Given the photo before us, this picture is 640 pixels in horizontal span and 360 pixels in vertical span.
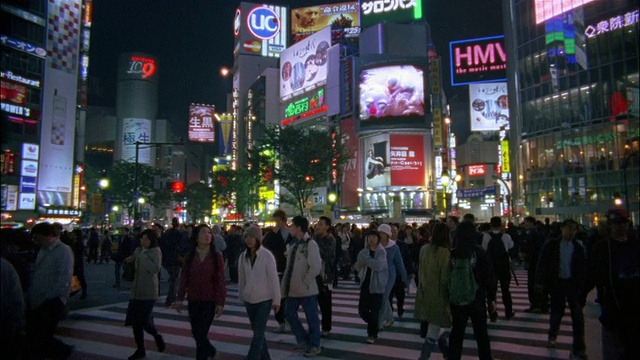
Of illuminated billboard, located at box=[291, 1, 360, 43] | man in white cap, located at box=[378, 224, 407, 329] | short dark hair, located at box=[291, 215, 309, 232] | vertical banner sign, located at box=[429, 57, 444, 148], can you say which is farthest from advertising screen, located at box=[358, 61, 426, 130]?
short dark hair, located at box=[291, 215, 309, 232]

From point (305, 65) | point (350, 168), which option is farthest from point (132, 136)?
point (350, 168)

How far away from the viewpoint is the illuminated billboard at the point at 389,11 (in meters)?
55.7

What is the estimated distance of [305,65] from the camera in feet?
207

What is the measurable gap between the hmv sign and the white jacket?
223 feet

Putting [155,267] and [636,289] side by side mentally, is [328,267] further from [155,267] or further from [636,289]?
[636,289]

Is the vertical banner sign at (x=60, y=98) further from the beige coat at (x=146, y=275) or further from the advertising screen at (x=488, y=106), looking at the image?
the advertising screen at (x=488, y=106)

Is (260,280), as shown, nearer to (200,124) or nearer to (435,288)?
(435,288)

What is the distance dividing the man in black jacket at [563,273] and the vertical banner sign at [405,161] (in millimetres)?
42450

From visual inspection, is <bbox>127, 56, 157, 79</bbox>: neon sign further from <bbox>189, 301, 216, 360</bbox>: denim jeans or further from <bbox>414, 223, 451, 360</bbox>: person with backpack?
<bbox>414, 223, 451, 360</bbox>: person with backpack

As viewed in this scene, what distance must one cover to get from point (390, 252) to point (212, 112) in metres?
108

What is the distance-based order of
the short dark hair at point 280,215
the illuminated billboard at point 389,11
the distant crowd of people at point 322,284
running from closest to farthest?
the distant crowd of people at point 322,284 → the short dark hair at point 280,215 → the illuminated billboard at point 389,11

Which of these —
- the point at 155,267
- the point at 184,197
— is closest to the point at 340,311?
the point at 155,267

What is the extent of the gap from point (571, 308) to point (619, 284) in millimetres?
2896

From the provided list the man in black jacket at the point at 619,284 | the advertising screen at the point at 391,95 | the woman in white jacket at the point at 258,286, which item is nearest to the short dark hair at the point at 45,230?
the woman in white jacket at the point at 258,286
